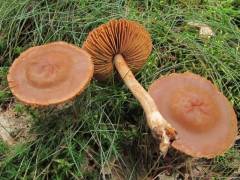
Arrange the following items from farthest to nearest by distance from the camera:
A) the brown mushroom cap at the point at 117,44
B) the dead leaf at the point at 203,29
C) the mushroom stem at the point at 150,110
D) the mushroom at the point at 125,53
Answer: the dead leaf at the point at 203,29 < the brown mushroom cap at the point at 117,44 < the mushroom at the point at 125,53 < the mushroom stem at the point at 150,110

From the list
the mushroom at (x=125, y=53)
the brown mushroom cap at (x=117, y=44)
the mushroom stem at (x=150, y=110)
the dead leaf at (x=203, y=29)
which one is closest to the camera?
the mushroom stem at (x=150, y=110)

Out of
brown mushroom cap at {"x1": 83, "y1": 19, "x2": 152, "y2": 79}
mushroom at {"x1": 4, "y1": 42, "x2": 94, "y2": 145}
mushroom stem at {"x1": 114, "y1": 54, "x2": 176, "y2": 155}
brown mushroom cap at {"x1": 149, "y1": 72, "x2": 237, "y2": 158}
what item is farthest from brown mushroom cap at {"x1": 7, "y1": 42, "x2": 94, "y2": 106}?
brown mushroom cap at {"x1": 149, "y1": 72, "x2": 237, "y2": 158}

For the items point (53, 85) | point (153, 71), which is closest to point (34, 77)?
point (53, 85)

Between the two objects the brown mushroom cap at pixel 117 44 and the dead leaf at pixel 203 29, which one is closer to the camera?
the brown mushroom cap at pixel 117 44

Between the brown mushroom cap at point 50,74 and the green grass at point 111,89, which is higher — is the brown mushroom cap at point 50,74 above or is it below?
above

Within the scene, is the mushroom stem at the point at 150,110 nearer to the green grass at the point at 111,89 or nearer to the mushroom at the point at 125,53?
the mushroom at the point at 125,53

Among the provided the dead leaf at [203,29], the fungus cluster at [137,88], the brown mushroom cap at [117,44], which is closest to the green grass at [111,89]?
the dead leaf at [203,29]

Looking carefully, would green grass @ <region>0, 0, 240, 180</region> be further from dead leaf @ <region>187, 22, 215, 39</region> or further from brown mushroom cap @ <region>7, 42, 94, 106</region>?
brown mushroom cap @ <region>7, 42, 94, 106</region>

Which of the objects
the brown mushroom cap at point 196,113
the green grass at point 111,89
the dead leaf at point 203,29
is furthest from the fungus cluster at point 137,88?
the dead leaf at point 203,29
